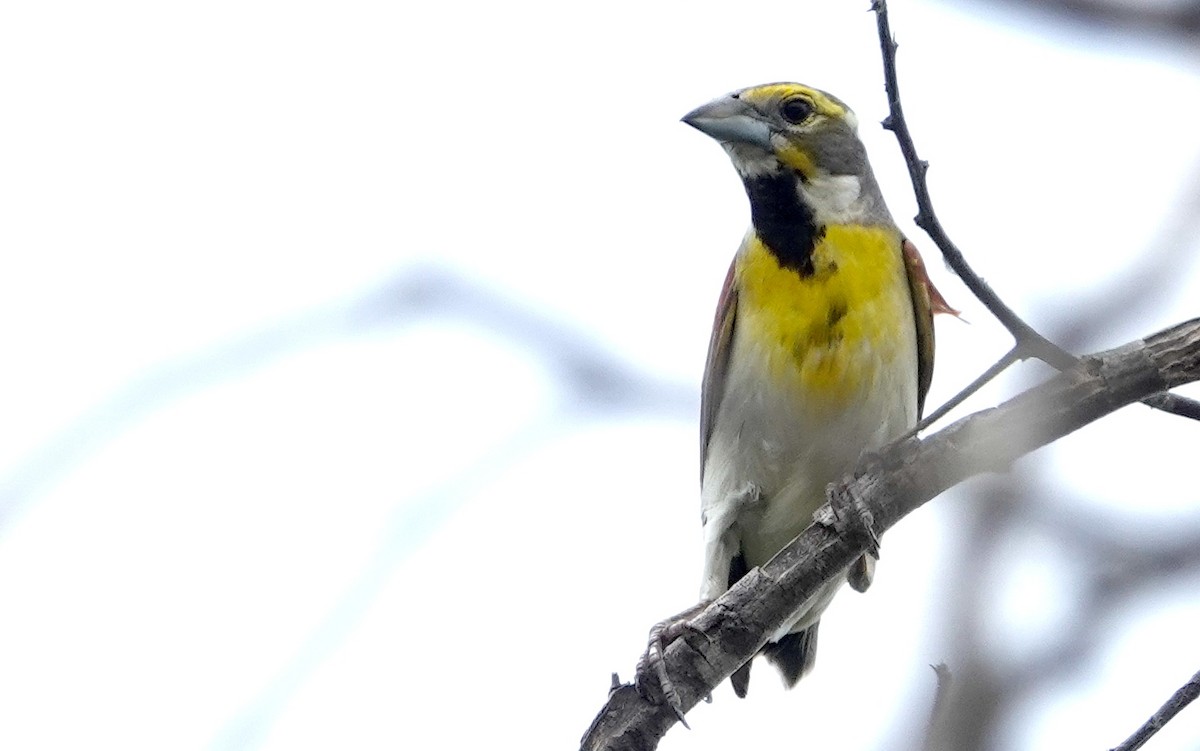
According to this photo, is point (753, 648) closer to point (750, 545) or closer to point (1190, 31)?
point (750, 545)

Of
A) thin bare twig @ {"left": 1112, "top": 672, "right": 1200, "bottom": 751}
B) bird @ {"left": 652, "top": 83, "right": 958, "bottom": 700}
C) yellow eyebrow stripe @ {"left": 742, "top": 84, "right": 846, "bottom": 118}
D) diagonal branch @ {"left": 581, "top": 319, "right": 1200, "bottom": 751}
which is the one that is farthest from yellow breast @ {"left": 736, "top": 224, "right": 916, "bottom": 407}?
thin bare twig @ {"left": 1112, "top": 672, "right": 1200, "bottom": 751}

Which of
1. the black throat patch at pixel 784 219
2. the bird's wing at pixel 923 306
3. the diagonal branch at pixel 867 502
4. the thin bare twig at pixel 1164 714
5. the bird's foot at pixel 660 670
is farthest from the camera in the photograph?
the bird's wing at pixel 923 306

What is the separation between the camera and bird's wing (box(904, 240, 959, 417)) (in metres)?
6.84

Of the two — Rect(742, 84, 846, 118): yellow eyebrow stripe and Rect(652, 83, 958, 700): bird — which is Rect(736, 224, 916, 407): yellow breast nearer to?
Rect(652, 83, 958, 700): bird

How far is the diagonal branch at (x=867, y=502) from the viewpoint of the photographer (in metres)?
4.38

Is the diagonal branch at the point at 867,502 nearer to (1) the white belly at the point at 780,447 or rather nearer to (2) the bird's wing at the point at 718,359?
(1) the white belly at the point at 780,447

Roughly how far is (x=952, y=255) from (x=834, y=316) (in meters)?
2.17

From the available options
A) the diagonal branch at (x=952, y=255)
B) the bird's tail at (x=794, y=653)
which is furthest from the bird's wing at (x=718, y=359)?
the diagonal branch at (x=952, y=255)

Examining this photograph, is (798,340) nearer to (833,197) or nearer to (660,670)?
(833,197)

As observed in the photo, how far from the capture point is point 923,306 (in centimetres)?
684

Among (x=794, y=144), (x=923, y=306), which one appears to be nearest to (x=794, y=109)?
(x=794, y=144)

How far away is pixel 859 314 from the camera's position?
6.48 m

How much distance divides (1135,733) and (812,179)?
402cm

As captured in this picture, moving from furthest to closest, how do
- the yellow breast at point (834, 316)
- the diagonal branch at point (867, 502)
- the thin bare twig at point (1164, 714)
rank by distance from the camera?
the yellow breast at point (834, 316), the diagonal branch at point (867, 502), the thin bare twig at point (1164, 714)
